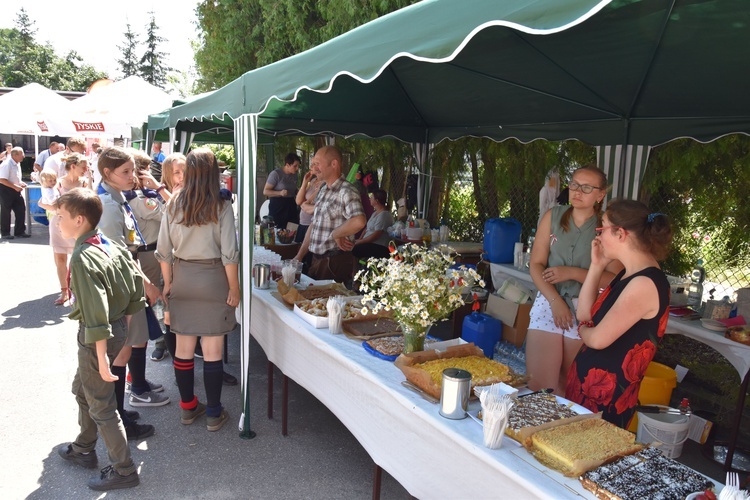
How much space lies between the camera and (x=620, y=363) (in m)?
2.02

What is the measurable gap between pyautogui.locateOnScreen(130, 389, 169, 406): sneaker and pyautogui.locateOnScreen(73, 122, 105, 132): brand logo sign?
22.1ft

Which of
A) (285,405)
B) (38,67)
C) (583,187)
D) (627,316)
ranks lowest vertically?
(285,405)

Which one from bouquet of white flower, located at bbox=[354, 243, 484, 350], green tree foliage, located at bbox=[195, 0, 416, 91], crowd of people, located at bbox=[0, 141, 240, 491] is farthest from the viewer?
green tree foliage, located at bbox=[195, 0, 416, 91]

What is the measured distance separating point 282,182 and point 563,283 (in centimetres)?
620

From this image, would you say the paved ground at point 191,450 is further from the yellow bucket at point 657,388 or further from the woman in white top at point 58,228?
the woman in white top at point 58,228

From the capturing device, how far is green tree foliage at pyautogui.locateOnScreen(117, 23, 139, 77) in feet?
157

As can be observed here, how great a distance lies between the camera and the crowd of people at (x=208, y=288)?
2.01m

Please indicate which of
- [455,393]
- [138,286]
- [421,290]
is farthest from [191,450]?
[455,393]

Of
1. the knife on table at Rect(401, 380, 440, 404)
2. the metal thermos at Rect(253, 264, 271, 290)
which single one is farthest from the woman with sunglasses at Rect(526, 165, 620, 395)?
the metal thermos at Rect(253, 264, 271, 290)

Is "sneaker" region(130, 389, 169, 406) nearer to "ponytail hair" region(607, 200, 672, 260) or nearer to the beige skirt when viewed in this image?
the beige skirt

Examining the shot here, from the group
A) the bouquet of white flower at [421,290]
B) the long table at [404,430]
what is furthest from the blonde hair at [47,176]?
the bouquet of white flower at [421,290]

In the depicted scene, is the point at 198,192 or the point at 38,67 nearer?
the point at 198,192

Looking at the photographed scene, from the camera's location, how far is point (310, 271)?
14.1ft

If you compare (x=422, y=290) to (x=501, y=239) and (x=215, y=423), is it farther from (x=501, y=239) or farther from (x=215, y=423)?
(x=501, y=239)
